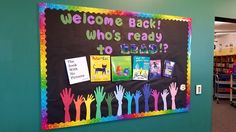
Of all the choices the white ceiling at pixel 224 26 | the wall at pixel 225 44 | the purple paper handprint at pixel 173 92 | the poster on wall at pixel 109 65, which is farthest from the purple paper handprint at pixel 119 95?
the wall at pixel 225 44

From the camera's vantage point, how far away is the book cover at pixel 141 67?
85.5 inches

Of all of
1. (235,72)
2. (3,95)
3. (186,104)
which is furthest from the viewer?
(235,72)

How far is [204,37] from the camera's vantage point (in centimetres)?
253

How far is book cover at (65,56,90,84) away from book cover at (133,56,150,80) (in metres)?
0.50

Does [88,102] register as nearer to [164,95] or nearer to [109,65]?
[109,65]

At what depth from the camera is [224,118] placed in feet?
16.3

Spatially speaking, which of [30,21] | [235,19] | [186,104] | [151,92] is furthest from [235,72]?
[30,21]

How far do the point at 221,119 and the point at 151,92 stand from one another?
3.43 meters

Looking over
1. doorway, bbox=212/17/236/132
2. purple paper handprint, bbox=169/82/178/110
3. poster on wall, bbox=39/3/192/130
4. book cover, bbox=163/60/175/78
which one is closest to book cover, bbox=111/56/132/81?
poster on wall, bbox=39/3/192/130

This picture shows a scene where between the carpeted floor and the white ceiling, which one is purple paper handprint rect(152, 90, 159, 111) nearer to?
the carpeted floor

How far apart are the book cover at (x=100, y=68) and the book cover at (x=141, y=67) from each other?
0.94ft

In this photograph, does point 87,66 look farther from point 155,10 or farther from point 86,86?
point 155,10

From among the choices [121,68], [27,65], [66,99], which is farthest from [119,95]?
[27,65]

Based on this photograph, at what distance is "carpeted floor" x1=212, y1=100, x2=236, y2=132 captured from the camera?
14.0ft
